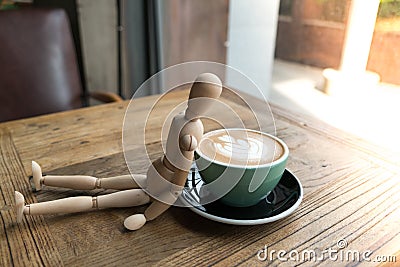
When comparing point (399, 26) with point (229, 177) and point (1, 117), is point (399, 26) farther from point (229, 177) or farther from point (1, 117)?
point (1, 117)

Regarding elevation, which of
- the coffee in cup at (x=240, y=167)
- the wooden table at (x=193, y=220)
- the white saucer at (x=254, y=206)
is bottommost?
the wooden table at (x=193, y=220)

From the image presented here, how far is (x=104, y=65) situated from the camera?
2.17 meters

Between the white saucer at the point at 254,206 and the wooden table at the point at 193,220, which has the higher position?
the white saucer at the point at 254,206

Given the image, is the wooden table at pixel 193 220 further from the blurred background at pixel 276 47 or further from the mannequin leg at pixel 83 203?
the blurred background at pixel 276 47

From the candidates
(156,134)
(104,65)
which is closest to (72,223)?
(156,134)

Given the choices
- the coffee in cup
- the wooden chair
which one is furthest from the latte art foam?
the wooden chair

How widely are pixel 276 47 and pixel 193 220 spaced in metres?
1.31

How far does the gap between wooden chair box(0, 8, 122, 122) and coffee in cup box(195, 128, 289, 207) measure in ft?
2.81

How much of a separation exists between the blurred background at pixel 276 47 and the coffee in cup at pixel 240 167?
0.62 m

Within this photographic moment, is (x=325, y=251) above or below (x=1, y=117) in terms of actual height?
above

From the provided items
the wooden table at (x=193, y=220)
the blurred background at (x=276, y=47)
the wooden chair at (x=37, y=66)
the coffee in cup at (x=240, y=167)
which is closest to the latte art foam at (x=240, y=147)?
the coffee in cup at (x=240, y=167)

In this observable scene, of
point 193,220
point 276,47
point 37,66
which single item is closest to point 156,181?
point 193,220

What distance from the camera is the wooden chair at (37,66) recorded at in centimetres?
140

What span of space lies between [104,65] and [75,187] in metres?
1.66
